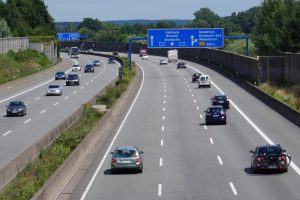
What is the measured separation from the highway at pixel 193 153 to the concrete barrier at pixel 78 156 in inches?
26.0

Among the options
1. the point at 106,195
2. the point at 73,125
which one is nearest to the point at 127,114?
the point at 73,125

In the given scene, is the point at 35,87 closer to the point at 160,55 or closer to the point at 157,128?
the point at 157,128

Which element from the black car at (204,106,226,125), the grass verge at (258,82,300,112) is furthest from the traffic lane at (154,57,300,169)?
the black car at (204,106,226,125)

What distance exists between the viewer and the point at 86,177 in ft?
112

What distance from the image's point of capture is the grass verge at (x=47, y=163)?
82.3ft

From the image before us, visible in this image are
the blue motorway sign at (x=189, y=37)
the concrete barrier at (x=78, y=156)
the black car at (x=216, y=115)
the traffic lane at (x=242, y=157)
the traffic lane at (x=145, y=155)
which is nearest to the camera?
the concrete barrier at (x=78, y=156)

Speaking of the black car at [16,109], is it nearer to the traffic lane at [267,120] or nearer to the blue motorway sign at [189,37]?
the traffic lane at [267,120]

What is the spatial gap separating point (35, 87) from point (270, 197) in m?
77.8

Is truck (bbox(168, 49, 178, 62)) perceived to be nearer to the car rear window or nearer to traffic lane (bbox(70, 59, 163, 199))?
traffic lane (bbox(70, 59, 163, 199))

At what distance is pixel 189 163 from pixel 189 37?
71.8 meters

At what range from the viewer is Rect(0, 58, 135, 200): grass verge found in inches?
987

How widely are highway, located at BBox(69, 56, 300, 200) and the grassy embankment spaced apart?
120ft

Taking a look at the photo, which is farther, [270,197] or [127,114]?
[127,114]

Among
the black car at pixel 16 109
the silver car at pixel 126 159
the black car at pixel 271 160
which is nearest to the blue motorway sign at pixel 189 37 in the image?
the black car at pixel 16 109
